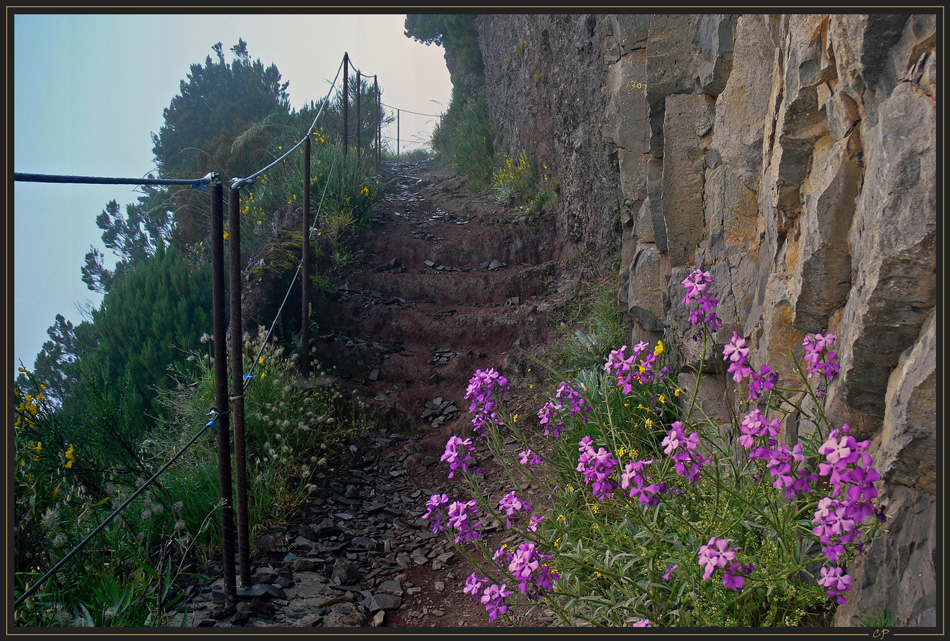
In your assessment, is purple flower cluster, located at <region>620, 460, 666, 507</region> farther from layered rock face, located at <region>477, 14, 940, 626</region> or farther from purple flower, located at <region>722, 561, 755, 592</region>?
layered rock face, located at <region>477, 14, 940, 626</region>

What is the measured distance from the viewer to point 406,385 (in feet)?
17.6

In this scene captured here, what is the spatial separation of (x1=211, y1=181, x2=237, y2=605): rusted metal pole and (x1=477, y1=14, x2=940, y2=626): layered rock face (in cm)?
239

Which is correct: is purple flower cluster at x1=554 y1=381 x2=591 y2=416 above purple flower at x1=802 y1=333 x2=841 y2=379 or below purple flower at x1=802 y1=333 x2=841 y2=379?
below

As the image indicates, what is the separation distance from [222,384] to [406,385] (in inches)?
109

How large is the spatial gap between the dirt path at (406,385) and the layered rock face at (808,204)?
145 cm

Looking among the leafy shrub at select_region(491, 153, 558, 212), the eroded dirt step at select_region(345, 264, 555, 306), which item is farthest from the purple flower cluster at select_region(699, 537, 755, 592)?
the leafy shrub at select_region(491, 153, 558, 212)

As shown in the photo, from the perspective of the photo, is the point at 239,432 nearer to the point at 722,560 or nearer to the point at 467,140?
the point at 722,560

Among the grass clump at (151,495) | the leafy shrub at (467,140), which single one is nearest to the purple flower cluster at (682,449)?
the grass clump at (151,495)

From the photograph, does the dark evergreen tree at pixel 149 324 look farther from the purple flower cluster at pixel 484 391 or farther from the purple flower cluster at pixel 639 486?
the purple flower cluster at pixel 639 486

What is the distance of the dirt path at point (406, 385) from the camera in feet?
9.48

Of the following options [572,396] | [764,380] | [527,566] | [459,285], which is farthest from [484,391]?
[459,285]

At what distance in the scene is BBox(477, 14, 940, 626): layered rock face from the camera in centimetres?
174

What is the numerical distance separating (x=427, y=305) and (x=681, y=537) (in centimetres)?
433

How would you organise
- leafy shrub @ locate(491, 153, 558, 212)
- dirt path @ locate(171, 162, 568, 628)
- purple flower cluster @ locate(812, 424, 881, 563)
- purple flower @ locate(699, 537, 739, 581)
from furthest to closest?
1. leafy shrub @ locate(491, 153, 558, 212)
2. dirt path @ locate(171, 162, 568, 628)
3. purple flower @ locate(699, 537, 739, 581)
4. purple flower cluster @ locate(812, 424, 881, 563)
